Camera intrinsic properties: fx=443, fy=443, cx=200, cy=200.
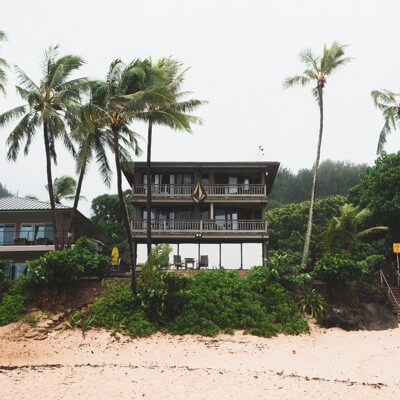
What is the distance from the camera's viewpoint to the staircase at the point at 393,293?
19531 millimetres

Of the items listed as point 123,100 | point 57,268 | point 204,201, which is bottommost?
point 57,268

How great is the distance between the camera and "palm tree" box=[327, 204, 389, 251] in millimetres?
23531

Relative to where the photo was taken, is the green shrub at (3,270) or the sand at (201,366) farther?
the green shrub at (3,270)

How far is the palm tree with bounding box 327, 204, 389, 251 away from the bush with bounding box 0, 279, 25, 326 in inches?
601

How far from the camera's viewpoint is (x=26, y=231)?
1014 inches

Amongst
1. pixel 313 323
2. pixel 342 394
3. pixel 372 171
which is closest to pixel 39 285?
pixel 313 323

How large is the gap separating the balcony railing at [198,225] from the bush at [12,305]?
8633 mm

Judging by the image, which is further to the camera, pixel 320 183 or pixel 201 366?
pixel 320 183

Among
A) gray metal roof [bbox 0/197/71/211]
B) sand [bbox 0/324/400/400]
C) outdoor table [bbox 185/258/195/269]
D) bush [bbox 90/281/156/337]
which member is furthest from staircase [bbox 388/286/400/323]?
gray metal roof [bbox 0/197/71/211]

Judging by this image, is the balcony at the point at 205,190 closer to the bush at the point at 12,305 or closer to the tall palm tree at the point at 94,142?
the tall palm tree at the point at 94,142

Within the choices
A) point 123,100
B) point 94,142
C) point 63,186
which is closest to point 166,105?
point 123,100

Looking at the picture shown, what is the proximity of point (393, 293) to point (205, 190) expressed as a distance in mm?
11900

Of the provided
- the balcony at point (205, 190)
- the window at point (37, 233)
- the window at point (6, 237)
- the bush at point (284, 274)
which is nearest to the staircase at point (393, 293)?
the bush at point (284, 274)

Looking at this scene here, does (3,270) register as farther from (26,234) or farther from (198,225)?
(198,225)
